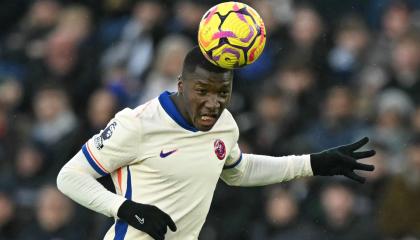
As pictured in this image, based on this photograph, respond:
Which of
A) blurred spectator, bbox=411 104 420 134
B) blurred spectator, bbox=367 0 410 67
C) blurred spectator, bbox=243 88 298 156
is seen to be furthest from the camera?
blurred spectator, bbox=367 0 410 67

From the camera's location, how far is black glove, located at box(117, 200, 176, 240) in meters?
5.60

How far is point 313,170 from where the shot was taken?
636 cm

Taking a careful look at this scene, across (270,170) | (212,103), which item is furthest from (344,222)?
(212,103)

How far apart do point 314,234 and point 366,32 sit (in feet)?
7.33

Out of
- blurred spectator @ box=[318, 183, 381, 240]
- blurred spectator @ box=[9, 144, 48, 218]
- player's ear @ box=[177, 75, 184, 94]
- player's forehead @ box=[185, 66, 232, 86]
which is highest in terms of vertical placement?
player's forehead @ box=[185, 66, 232, 86]

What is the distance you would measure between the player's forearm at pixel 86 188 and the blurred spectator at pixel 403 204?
3776mm

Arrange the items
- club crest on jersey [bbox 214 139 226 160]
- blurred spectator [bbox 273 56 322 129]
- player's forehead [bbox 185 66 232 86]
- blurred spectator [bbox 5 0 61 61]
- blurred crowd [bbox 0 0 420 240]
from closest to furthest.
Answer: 1. player's forehead [bbox 185 66 232 86]
2. club crest on jersey [bbox 214 139 226 160]
3. blurred crowd [bbox 0 0 420 240]
4. blurred spectator [bbox 273 56 322 129]
5. blurred spectator [bbox 5 0 61 61]

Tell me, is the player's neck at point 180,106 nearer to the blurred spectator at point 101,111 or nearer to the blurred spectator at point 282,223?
the blurred spectator at point 282,223

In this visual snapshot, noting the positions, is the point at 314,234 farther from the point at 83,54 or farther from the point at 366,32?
the point at 83,54

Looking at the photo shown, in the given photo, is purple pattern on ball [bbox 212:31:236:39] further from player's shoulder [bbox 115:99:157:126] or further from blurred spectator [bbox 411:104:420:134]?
blurred spectator [bbox 411:104:420:134]

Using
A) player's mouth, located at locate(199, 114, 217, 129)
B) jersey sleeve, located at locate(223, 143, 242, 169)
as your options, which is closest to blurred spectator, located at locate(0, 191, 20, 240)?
jersey sleeve, located at locate(223, 143, 242, 169)

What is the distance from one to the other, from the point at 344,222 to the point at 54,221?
8.55 ft

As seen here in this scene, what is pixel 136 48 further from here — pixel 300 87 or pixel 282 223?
pixel 282 223

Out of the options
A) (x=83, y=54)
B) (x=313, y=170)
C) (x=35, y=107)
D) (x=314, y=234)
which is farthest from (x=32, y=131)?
(x=313, y=170)
